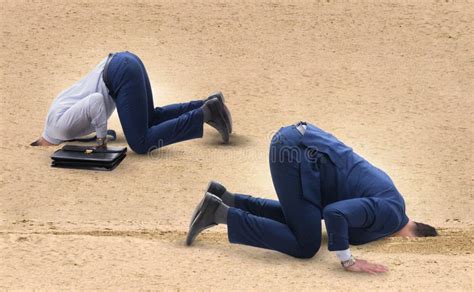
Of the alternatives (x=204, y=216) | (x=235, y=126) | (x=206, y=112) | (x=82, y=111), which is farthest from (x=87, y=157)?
(x=204, y=216)

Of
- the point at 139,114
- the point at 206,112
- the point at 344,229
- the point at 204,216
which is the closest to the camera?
the point at 344,229

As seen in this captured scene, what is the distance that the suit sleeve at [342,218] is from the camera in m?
6.93

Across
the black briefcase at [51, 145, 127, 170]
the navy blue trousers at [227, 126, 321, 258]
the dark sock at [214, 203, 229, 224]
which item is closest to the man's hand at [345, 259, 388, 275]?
Answer: the navy blue trousers at [227, 126, 321, 258]

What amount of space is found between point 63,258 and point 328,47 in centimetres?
693

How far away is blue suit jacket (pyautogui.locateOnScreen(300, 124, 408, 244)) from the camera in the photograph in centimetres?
715

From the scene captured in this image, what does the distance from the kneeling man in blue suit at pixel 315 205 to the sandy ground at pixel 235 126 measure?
14 cm

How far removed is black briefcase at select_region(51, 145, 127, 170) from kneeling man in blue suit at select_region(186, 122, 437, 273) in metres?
2.27

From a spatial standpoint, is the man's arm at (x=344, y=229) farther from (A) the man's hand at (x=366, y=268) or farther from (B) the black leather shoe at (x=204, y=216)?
(B) the black leather shoe at (x=204, y=216)

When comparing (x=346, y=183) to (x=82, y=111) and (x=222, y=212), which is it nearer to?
(x=222, y=212)

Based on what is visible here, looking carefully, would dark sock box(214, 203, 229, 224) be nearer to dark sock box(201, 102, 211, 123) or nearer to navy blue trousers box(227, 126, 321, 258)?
navy blue trousers box(227, 126, 321, 258)

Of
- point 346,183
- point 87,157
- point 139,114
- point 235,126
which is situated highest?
point 346,183

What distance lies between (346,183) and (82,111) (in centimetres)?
352

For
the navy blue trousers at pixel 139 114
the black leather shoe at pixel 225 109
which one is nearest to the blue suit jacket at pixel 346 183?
the navy blue trousers at pixel 139 114

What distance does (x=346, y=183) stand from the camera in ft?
23.8
